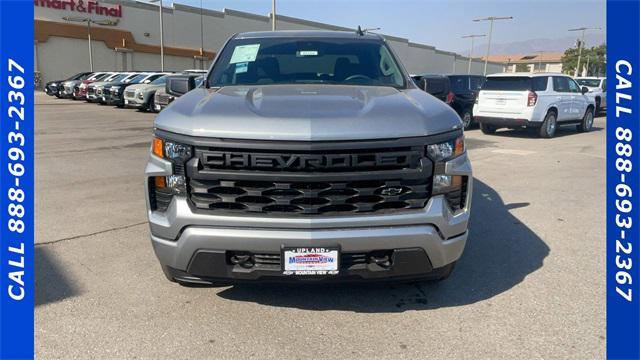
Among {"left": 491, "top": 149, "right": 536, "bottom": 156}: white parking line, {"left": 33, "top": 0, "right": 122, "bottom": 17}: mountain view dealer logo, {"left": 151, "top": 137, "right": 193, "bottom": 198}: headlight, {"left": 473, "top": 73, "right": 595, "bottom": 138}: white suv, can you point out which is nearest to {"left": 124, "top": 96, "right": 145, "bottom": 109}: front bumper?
{"left": 473, "top": 73, "right": 595, "bottom": 138}: white suv

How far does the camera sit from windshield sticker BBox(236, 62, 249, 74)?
4.14 metres

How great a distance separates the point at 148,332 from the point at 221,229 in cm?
84

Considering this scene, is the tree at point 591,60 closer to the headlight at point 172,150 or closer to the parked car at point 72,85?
the parked car at point 72,85

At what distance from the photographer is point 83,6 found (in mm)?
38938

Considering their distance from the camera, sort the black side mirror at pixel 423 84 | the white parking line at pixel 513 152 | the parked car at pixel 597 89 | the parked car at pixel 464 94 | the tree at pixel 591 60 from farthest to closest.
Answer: the tree at pixel 591 60 < the parked car at pixel 597 89 < the parked car at pixel 464 94 < the white parking line at pixel 513 152 < the black side mirror at pixel 423 84

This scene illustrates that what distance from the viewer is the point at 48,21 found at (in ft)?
122

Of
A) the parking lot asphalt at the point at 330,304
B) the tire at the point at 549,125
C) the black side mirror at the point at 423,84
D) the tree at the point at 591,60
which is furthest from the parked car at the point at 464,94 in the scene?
the tree at the point at 591,60

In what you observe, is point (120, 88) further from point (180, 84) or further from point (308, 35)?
point (308, 35)

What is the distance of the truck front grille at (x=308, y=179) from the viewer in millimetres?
2730

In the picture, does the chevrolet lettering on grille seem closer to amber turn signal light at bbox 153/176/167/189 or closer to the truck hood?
the truck hood

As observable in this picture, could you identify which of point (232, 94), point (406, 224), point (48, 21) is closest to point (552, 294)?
point (406, 224)

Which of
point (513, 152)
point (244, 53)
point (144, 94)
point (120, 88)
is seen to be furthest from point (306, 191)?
point (120, 88)

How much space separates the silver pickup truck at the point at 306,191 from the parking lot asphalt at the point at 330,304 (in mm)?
374

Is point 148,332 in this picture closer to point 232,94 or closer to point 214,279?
point 214,279
